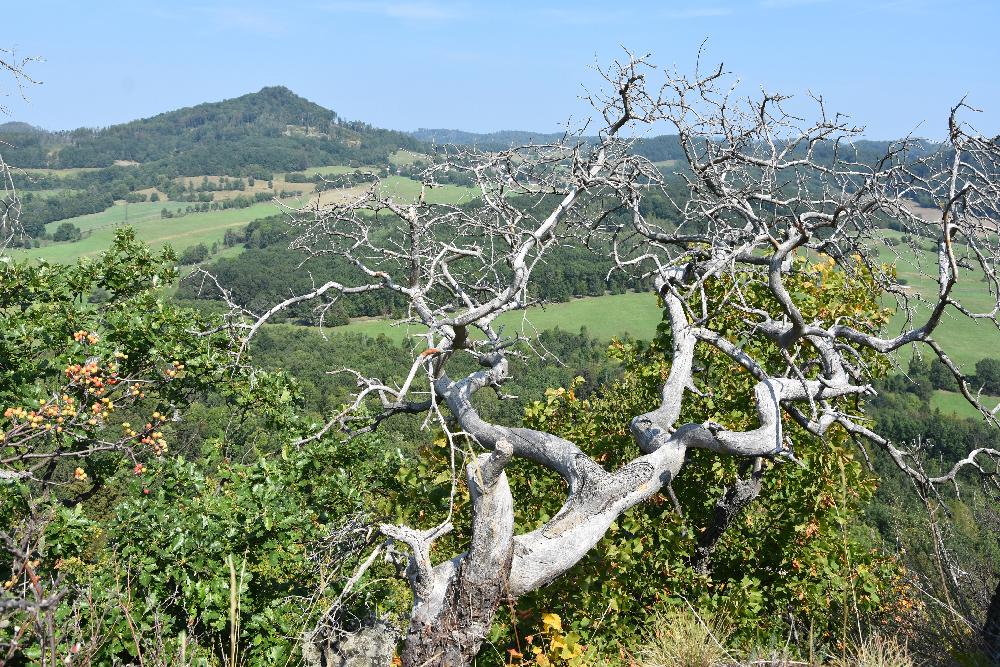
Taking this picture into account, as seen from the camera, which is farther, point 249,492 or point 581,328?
point 581,328

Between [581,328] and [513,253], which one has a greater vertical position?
[513,253]

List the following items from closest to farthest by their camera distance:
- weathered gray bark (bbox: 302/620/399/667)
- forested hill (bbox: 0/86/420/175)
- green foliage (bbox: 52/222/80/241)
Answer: weathered gray bark (bbox: 302/620/399/667) < green foliage (bbox: 52/222/80/241) < forested hill (bbox: 0/86/420/175)

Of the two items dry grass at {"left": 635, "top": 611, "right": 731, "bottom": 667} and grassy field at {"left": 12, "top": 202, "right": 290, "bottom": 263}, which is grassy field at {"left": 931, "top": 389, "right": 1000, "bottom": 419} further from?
grassy field at {"left": 12, "top": 202, "right": 290, "bottom": 263}

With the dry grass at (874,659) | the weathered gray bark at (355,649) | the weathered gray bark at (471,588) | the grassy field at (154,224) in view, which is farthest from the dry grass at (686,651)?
the grassy field at (154,224)

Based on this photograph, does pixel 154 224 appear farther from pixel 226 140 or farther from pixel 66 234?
pixel 226 140

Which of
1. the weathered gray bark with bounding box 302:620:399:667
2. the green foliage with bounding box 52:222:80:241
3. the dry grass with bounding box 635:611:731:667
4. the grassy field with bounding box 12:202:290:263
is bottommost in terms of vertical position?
the grassy field with bounding box 12:202:290:263

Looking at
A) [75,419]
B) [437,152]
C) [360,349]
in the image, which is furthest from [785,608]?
[360,349]

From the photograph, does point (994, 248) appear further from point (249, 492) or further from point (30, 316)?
point (30, 316)

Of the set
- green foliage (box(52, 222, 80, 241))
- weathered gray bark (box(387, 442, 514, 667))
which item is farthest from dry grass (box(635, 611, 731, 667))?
green foliage (box(52, 222, 80, 241))

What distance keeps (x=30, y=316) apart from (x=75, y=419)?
1522 millimetres

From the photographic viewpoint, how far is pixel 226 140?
140000 mm

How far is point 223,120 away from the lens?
161000 millimetres

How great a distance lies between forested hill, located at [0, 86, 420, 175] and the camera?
11588 centimetres

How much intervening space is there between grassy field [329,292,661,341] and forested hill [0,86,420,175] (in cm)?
5275
